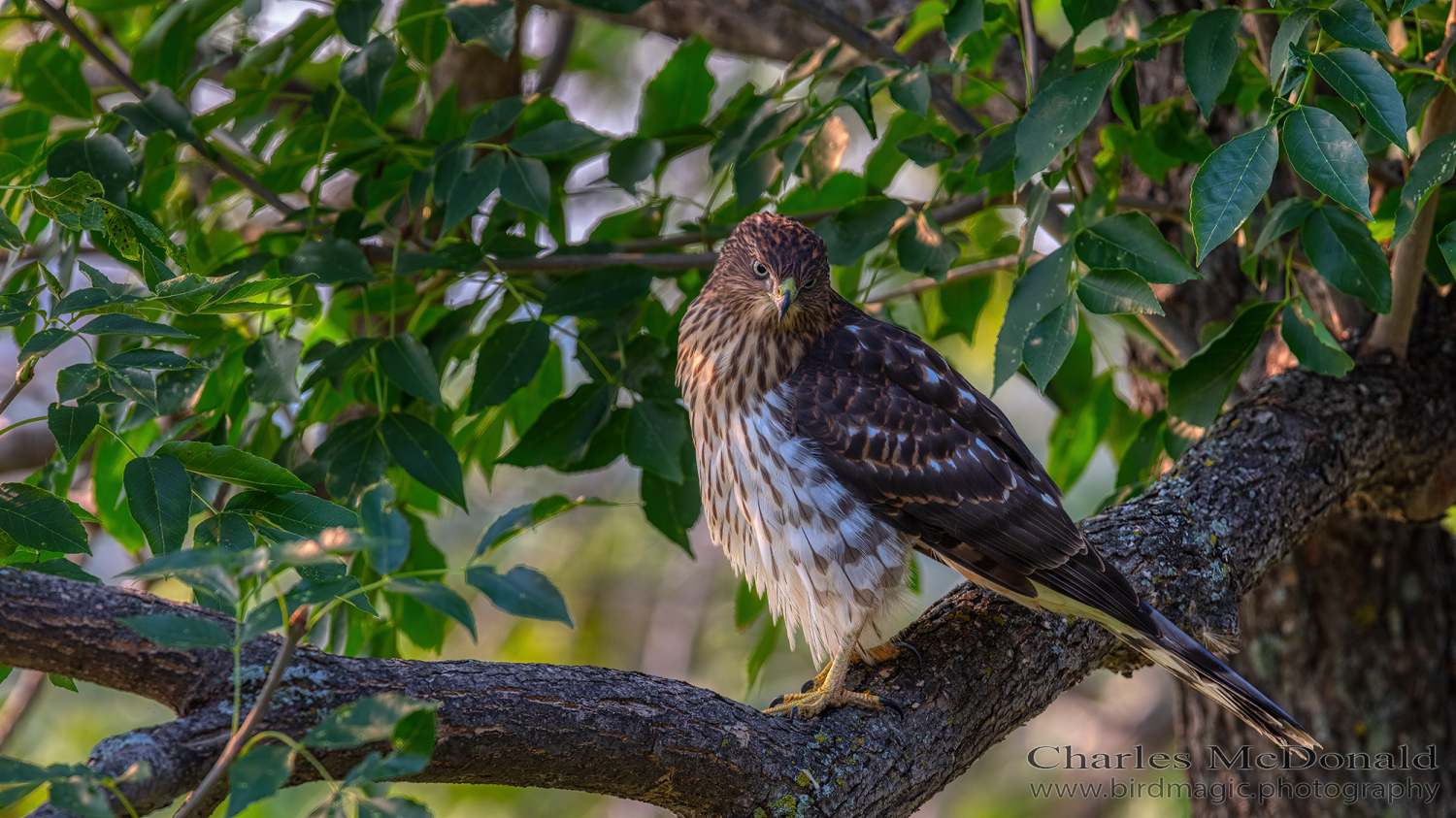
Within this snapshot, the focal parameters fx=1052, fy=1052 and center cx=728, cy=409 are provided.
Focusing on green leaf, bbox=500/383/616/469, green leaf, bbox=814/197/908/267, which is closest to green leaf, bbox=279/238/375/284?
A: green leaf, bbox=500/383/616/469

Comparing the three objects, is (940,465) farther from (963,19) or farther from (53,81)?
(53,81)

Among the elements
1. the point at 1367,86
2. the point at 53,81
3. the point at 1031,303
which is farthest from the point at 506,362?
the point at 1367,86

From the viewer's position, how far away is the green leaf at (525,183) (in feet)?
9.25

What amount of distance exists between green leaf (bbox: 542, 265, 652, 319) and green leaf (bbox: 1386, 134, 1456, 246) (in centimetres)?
191

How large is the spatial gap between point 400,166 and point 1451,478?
12.2 feet

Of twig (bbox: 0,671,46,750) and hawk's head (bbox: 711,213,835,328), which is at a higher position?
hawk's head (bbox: 711,213,835,328)

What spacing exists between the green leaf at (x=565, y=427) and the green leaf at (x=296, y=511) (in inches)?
38.4

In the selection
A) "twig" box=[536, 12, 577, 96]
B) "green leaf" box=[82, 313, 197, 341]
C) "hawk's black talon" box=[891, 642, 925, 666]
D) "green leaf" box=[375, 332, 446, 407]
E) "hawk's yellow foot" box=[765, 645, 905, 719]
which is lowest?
"hawk's yellow foot" box=[765, 645, 905, 719]

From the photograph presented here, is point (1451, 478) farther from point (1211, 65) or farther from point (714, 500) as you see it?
point (714, 500)

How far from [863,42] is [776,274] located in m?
0.79

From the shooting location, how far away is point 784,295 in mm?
2951

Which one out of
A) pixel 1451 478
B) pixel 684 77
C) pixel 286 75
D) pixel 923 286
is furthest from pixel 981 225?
pixel 286 75

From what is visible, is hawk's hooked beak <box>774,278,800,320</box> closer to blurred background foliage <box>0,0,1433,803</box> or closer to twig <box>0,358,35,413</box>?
blurred background foliage <box>0,0,1433,803</box>

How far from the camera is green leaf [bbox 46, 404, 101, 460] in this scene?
1892 mm
